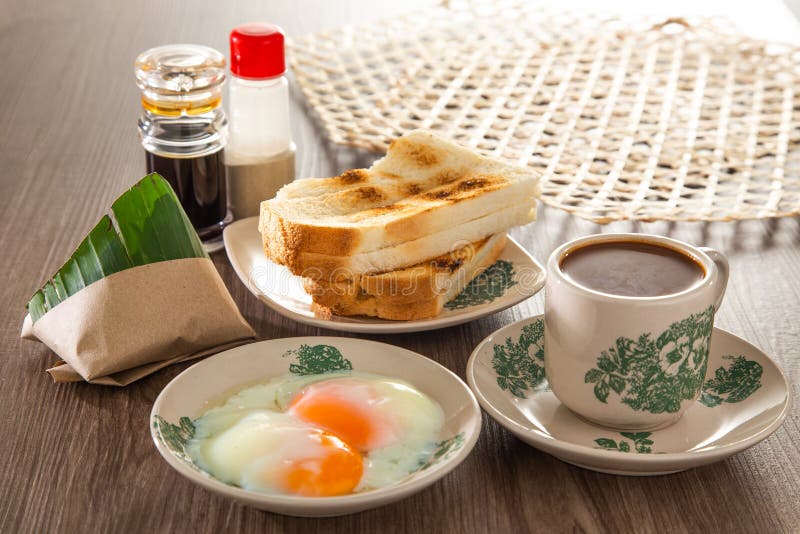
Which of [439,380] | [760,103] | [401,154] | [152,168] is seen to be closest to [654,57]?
[760,103]

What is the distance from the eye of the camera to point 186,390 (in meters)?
1.06

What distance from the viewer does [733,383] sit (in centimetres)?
117

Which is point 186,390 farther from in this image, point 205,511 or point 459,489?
point 459,489

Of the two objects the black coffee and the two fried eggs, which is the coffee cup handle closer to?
the black coffee

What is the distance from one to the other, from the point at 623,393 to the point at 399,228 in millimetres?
433

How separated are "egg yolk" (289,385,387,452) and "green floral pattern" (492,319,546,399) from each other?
0.64 ft

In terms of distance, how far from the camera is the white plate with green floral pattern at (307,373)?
2.92 feet

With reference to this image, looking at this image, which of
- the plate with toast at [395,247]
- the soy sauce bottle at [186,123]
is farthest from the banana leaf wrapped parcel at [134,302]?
the soy sauce bottle at [186,123]

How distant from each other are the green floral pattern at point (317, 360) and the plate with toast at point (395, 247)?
12cm

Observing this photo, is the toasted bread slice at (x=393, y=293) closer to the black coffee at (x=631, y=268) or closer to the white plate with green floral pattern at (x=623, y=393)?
the white plate with green floral pattern at (x=623, y=393)

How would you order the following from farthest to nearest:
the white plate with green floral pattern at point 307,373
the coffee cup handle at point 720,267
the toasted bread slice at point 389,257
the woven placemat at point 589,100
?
1. the woven placemat at point 589,100
2. the toasted bread slice at point 389,257
3. the coffee cup handle at point 720,267
4. the white plate with green floral pattern at point 307,373

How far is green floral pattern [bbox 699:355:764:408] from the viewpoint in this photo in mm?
1144

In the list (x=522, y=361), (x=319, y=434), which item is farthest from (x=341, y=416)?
(x=522, y=361)

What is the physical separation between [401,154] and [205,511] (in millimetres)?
768
